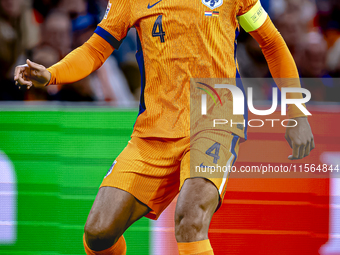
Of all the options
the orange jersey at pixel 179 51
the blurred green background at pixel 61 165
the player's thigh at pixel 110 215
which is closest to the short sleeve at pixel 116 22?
the orange jersey at pixel 179 51

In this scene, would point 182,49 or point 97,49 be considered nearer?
point 182,49

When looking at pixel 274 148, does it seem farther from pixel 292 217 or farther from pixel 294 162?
pixel 292 217

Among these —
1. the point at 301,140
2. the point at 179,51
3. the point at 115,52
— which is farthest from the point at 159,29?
the point at 115,52

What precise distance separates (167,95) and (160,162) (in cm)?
37

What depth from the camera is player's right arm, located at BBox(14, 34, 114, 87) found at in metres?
2.39

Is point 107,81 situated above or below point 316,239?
above

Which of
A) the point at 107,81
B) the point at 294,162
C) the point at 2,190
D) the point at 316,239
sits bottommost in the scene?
the point at 316,239

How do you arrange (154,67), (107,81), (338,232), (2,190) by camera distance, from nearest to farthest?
(154,67) < (338,232) < (2,190) < (107,81)

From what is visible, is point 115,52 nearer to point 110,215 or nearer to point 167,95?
point 167,95

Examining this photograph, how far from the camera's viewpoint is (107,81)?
4.08 m

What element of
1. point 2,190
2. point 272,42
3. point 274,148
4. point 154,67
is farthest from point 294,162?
point 2,190

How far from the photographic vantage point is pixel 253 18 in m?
2.50

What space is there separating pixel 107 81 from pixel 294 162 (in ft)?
6.05

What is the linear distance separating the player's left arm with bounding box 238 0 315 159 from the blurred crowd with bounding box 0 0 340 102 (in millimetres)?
1091
